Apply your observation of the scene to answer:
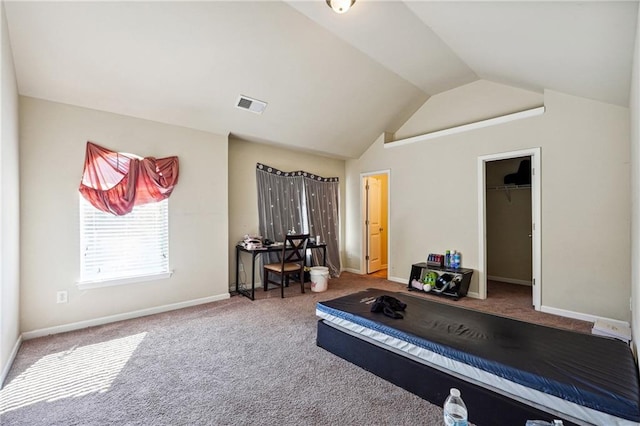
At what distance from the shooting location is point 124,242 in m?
3.51

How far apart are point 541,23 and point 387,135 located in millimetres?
3305

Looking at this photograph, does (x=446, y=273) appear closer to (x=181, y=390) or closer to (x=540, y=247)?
(x=540, y=247)

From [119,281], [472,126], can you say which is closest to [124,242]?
[119,281]

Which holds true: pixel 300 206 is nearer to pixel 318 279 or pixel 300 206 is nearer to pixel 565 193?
pixel 318 279

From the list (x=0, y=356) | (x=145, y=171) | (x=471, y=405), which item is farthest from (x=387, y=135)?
(x=0, y=356)

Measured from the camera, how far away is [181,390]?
2.12m

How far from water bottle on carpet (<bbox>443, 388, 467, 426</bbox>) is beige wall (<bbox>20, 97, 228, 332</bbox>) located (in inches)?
140

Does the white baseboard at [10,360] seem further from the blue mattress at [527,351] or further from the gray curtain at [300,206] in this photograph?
the gray curtain at [300,206]

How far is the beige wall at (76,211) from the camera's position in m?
2.97

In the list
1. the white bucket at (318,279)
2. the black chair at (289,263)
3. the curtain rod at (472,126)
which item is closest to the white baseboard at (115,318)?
the black chair at (289,263)

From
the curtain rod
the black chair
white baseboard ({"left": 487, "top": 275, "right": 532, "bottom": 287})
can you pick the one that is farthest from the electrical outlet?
white baseboard ({"left": 487, "top": 275, "right": 532, "bottom": 287})

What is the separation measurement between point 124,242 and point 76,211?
1.90 ft

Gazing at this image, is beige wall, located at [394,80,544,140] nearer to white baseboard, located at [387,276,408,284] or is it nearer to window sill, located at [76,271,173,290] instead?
white baseboard, located at [387,276,408,284]

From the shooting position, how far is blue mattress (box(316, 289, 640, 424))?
4.87 feet
